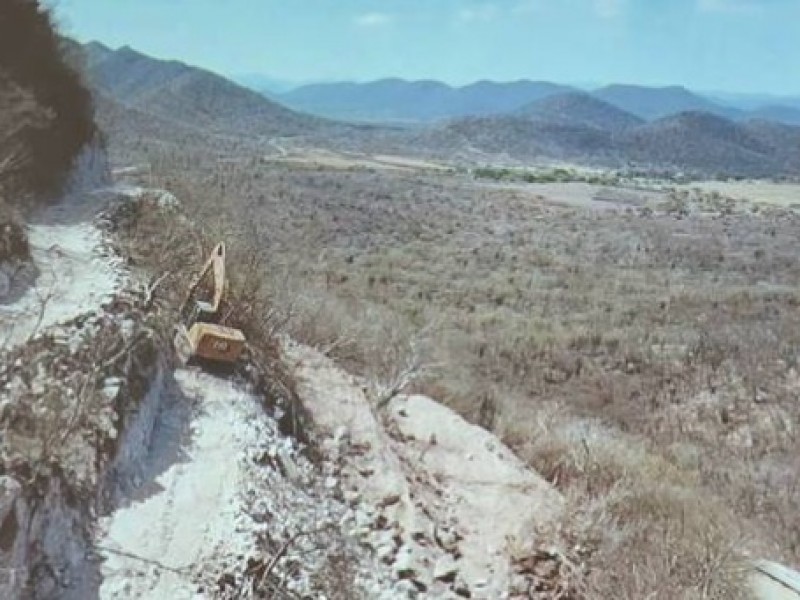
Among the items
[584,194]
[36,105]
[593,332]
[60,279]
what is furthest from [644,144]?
[60,279]

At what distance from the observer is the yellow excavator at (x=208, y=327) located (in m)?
8.31

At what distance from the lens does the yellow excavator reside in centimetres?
831

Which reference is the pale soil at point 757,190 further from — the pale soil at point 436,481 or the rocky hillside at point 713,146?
the pale soil at point 436,481

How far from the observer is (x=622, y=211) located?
54438 mm

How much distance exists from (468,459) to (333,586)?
3.41 metres

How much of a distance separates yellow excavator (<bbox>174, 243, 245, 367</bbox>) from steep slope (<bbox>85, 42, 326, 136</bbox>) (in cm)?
8612

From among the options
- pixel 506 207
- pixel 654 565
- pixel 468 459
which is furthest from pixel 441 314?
pixel 506 207

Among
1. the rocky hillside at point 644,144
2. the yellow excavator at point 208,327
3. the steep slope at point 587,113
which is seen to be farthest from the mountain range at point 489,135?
the yellow excavator at point 208,327

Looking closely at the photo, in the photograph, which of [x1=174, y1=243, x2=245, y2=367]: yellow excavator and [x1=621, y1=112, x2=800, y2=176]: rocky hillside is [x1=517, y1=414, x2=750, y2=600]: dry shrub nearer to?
[x1=174, y1=243, x2=245, y2=367]: yellow excavator

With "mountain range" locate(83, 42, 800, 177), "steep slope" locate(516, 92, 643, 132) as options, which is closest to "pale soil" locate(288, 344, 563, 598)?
"mountain range" locate(83, 42, 800, 177)

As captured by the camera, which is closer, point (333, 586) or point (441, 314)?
point (333, 586)

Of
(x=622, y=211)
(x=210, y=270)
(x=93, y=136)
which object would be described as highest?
(x=93, y=136)

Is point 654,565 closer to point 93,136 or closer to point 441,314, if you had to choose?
point 93,136

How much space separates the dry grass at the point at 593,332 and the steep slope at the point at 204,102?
52.0 meters
